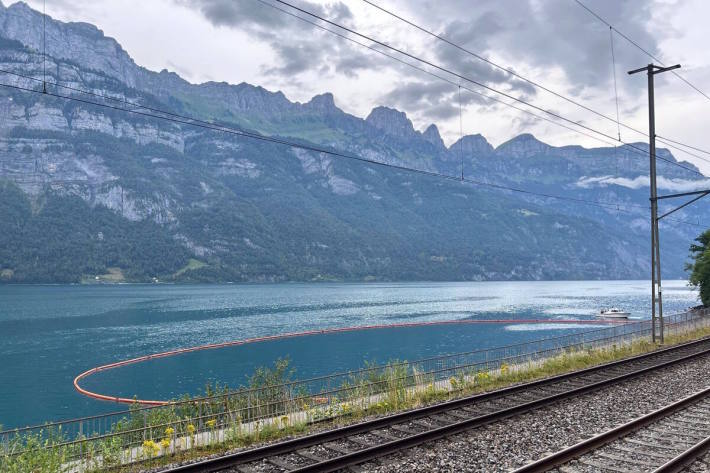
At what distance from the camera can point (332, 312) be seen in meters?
124

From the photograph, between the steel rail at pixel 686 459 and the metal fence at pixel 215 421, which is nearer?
the steel rail at pixel 686 459

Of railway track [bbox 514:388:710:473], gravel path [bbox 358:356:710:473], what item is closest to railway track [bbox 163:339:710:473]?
gravel path [bbox 358:356:710:473]

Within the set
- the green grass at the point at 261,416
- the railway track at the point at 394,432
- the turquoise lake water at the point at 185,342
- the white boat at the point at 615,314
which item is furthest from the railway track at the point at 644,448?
the white boat at the point at 615,314

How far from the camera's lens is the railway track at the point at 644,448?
10602 mm

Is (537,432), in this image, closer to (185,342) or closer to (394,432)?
(394,432)

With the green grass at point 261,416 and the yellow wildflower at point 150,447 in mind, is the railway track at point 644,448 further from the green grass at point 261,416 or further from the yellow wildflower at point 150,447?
the yellow wildflower at point 150,447

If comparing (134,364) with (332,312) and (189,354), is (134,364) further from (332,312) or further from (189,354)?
(332,312)

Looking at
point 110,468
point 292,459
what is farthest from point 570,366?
point 110,468

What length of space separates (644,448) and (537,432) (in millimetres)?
2491

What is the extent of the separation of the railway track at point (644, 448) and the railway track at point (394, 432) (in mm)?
3065

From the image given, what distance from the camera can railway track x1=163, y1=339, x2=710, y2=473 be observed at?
36.9 ft

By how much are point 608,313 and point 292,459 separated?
11223 cm

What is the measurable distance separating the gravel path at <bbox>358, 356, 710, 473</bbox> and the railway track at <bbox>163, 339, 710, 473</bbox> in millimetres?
309

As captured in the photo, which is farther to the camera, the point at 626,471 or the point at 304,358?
the point at 304,358
